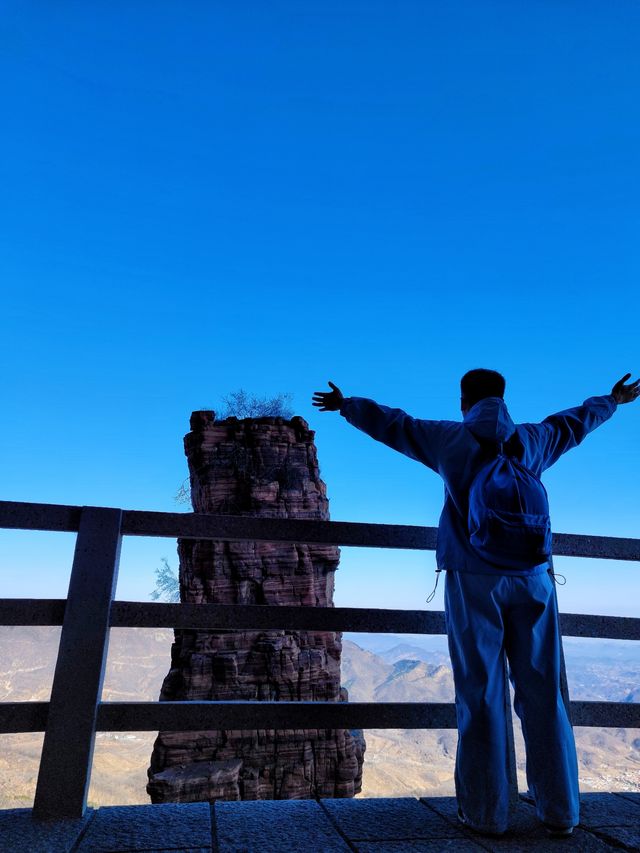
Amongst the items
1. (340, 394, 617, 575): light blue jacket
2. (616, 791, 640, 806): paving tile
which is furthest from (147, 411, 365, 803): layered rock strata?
(340, 394, 617, 575): light blue jacket

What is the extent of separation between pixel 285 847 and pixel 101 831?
0.72 m

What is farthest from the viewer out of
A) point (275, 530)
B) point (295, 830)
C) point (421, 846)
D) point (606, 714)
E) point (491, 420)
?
point (606, 714)

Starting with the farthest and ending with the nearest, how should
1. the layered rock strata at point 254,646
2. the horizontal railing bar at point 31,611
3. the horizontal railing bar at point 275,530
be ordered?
the layered rock strata at point 254,646, the horizontal railing bar at point 275,530, the horizontal railing bar at point 31,611

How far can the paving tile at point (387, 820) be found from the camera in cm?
231

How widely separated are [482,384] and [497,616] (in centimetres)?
109

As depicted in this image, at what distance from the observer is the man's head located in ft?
9.53

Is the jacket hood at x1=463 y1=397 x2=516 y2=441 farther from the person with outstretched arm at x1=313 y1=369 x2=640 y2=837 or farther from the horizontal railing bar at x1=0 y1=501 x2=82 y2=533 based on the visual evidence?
the horizontal railing bar at x1=0 y1=501 x2=82 y2=533

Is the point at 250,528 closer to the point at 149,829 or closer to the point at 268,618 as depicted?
the point at 268,618

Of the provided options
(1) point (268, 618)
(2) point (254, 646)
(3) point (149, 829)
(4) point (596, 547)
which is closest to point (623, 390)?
(4) point (596, 547)

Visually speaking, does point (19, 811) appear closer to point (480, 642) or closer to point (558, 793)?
point (480, 642)

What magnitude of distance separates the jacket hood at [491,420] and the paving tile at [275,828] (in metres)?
1.74

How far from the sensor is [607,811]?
2.71 metres

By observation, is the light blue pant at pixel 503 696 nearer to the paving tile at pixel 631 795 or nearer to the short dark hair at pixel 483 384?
the paving tile at pixel 631 795

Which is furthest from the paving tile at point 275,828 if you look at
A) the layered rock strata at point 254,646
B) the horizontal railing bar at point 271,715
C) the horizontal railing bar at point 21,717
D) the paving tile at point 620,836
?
the layered rock strata at point 254,646
